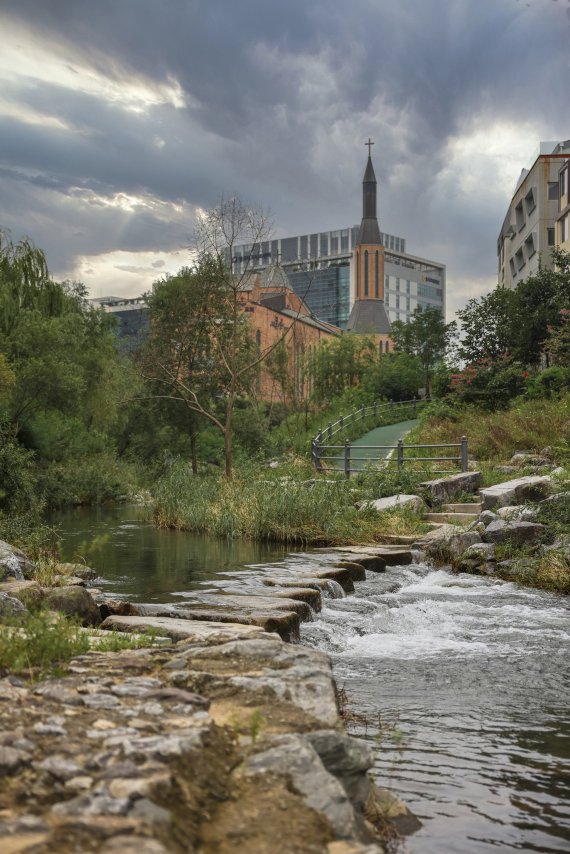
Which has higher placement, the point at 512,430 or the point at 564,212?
the point at 564,212

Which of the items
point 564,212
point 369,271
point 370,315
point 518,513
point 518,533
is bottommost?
point 518,533

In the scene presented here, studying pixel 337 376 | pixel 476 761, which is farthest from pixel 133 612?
pixel 337 376

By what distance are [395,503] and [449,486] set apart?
1.39m

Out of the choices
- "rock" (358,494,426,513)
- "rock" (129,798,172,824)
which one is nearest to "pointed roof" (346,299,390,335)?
"rock" (358,494,426,513)

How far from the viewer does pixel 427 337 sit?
155 feet

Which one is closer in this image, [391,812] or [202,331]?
[391,812]

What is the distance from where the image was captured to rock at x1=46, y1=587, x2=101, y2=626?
7.16 m

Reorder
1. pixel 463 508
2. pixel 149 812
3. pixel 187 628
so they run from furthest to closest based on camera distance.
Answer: pixel 463 508, pixel 187 628, pixel 149 812

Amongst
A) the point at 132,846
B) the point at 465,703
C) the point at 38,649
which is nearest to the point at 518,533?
the point at 465,703

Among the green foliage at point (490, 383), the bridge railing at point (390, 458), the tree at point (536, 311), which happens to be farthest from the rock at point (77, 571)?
the tree at point (536, 311)

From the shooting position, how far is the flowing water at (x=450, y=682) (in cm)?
430

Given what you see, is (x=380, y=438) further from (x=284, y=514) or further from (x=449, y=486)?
(x=284, y=514)

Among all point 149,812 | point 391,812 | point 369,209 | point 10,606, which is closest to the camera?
point 149,812

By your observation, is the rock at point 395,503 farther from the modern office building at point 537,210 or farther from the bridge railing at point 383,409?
the modern office building at point 537,210
